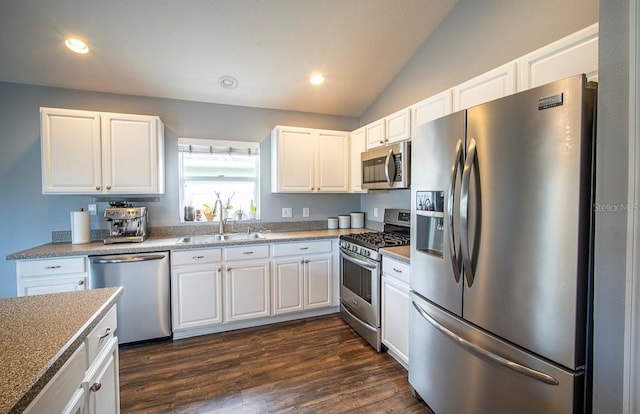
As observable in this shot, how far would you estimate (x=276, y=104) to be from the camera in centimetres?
350

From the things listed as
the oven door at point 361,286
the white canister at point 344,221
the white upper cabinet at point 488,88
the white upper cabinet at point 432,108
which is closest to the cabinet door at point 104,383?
the oven door at point 361,286

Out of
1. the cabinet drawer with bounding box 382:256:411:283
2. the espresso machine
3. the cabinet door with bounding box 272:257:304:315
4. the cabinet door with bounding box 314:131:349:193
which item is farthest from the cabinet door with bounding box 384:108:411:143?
the espresso machine

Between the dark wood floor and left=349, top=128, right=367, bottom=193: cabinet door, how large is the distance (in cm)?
171

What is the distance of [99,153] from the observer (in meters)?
2.68

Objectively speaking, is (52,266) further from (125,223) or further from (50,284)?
(125,223)

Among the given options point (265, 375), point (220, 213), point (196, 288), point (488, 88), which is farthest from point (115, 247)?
point (488, 88)

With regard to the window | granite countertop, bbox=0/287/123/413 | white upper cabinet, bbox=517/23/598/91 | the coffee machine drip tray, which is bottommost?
granite countertop, bbox=0/287/123/413

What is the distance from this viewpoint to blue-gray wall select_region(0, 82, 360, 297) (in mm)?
2729

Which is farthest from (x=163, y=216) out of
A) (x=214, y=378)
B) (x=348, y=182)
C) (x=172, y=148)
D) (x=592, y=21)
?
(x=592, y=21)

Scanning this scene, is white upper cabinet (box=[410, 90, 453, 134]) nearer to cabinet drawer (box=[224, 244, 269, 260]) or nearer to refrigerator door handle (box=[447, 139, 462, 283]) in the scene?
refrigerator door handle (box=[447, 139, 462, 283])

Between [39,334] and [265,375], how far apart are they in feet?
5.42

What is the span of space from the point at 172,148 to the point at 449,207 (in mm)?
3036

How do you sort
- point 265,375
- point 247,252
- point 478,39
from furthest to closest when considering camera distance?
point 247,252, point 478,39, point 265,375

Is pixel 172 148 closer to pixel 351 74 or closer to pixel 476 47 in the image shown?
pixel 351 74
